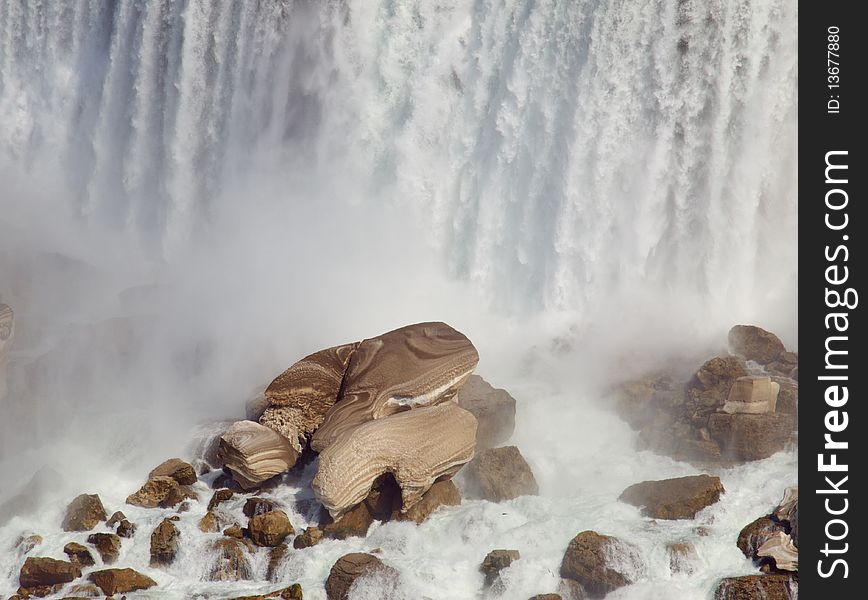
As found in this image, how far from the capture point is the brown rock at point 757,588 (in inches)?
587

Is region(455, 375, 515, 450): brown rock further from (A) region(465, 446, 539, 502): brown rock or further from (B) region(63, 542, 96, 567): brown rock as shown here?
(B) region(63, 542, 96, 567): brown rock

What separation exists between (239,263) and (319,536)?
12.4 meters

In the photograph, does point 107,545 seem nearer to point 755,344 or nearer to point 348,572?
point 348,572

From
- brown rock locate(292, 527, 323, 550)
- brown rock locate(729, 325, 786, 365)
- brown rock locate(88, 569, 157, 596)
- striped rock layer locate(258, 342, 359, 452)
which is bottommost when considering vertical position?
brown rock locate(88, 569, 157, 596)

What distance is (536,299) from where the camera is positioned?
24.9 metres

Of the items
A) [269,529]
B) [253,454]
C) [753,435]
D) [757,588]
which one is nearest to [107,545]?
[269,529]

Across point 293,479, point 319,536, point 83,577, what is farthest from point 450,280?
point 83,577

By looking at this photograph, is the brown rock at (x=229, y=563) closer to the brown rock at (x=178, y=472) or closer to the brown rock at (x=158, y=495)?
the brown rock at (x=158, y=495)

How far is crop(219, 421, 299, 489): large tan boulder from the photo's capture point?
1903 centimetres

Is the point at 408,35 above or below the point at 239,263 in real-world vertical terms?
above

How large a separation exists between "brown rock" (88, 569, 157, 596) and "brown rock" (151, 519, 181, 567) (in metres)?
0.50

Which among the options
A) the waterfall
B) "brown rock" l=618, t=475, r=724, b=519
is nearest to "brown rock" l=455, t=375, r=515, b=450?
"brown rock" l=618, t=475, r=724, b=519

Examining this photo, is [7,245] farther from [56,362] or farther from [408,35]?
[408,35]

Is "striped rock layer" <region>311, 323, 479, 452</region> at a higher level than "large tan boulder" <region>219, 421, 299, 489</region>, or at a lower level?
higher
